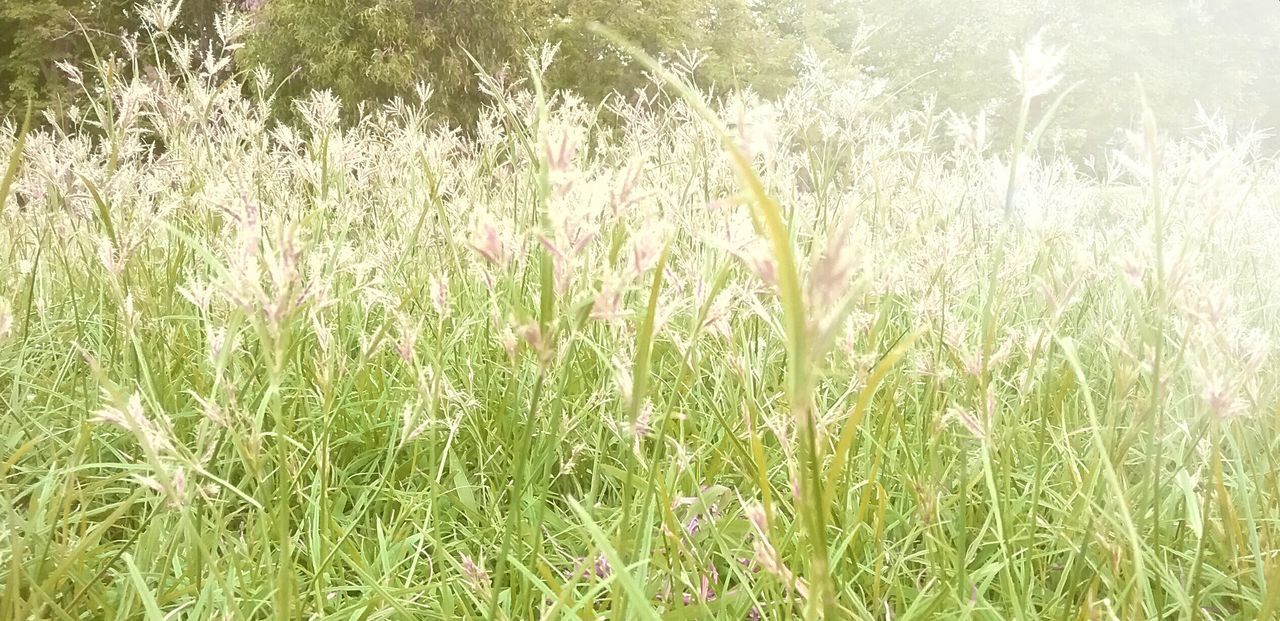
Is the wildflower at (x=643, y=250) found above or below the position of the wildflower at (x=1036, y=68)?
below

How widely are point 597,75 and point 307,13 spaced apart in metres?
7.06

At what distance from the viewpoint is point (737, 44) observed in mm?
22094

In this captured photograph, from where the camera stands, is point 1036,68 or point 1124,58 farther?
point 1124,58

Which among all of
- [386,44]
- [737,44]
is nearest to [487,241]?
[386,44]

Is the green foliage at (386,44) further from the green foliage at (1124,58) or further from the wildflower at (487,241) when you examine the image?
the green foliage at (1124,58)

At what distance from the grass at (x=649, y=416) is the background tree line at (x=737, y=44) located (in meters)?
8.71

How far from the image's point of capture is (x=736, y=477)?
1636 mm

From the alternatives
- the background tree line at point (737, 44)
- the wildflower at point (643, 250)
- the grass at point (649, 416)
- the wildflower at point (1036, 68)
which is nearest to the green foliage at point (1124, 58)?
the background tree line at point (737, 44)

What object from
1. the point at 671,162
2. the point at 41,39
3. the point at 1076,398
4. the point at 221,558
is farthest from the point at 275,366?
the point at 41,39

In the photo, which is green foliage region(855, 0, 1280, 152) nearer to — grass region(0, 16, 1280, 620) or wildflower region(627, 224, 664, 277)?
grass region(0, 16, 1280, 620)

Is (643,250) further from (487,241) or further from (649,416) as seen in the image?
(649,416)

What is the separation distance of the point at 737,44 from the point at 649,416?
886 inches

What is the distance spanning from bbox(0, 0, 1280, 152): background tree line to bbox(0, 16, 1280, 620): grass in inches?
343

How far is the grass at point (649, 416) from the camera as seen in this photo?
0.75 m
